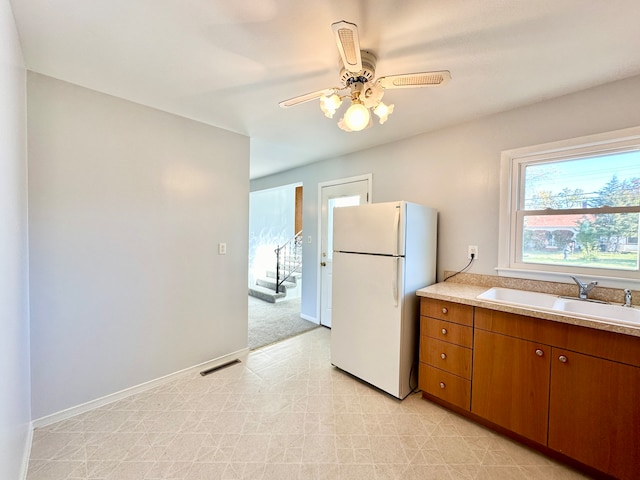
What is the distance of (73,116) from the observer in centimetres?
190

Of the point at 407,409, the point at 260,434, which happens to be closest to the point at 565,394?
the point at 407,409

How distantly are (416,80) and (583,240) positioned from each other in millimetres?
1745

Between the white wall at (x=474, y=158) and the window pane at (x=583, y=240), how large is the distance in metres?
0.26

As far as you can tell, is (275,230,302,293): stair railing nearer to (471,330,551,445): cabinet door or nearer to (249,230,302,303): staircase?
(249,230,302,303): staircase

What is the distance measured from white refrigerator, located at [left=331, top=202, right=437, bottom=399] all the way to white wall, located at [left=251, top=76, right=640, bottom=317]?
0.78 feet

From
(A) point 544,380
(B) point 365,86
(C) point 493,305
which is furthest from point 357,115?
(A) point 544,380

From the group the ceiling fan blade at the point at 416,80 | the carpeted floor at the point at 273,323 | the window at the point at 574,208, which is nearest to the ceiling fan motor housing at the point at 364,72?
the ceiling fan blade at the point at 416,80

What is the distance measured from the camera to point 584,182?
1.96 m

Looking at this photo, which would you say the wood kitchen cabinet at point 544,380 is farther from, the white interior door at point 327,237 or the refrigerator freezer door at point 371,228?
the white interior door at point 327,237

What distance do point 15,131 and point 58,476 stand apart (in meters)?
1.87

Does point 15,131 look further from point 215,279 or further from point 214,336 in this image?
point 214,336

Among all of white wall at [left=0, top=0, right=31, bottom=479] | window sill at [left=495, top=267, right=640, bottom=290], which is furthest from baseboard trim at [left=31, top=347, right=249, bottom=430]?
window sill at [left=495, top=267, right=640, bottom=290]

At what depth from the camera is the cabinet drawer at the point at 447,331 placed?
1920 mm

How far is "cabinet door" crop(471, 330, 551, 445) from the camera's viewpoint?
162 cm
